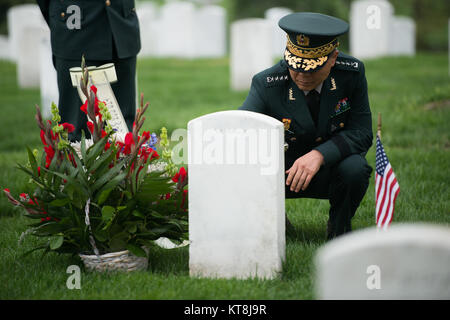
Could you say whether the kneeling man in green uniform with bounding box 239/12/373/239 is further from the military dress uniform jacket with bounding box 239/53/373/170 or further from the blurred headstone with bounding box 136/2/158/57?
the blurred headstone with bounding box 136/2/158/57

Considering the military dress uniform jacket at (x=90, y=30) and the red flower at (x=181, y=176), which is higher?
the military dress uniform jacket at (x=90, y=30)

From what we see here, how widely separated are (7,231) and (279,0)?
767 inches

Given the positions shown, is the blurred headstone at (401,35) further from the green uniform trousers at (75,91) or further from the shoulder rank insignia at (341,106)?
the shoulder rank insignia at (341,106)

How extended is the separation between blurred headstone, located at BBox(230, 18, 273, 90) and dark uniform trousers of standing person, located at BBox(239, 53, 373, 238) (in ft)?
20.8

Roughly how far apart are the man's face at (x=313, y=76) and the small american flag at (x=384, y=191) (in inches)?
20.4

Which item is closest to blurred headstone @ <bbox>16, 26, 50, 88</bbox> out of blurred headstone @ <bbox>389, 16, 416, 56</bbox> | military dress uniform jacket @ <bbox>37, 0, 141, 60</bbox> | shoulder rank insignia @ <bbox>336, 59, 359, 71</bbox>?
military dress uniform jacket @ <bbox>37, 0, 141, 60</bbox>

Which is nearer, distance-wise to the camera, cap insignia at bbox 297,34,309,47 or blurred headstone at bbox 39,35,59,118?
cap insignia at bbox 297,34,309,47

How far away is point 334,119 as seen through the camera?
3.75 metres

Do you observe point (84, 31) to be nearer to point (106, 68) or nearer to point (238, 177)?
point (106, 68)

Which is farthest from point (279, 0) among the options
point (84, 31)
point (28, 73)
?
point (84, 31)

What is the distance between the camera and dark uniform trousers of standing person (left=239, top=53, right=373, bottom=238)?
3639mm

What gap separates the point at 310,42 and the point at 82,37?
191 cm

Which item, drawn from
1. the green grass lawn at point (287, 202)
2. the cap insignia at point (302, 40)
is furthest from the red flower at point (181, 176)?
the cap insignia at point (302, 40)

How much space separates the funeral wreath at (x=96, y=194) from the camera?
322 centimetres
